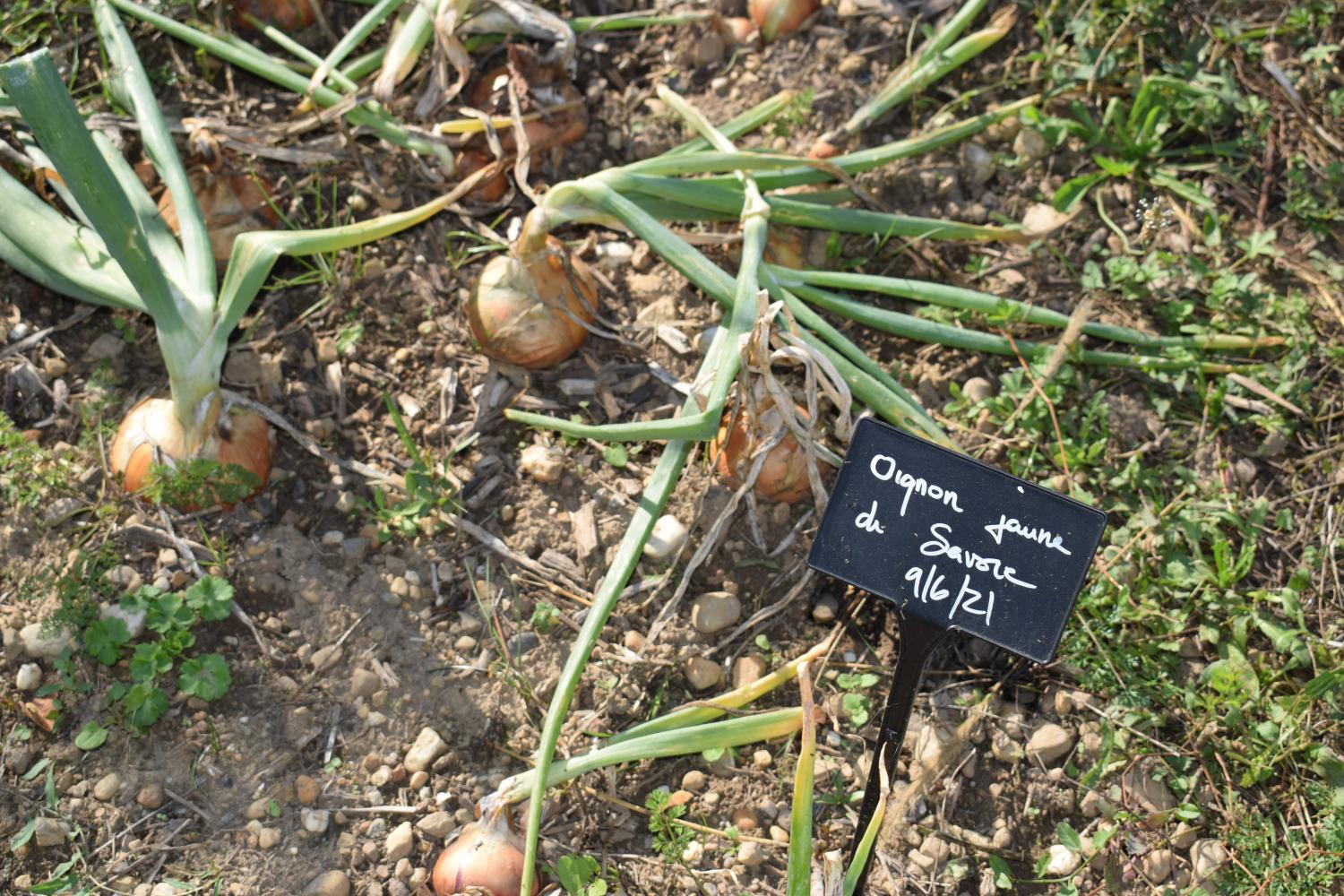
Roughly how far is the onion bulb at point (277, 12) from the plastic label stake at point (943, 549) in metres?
1.47

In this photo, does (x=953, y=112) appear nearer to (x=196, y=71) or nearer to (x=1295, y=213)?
(x=1295, y=213)

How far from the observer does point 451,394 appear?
1800mm

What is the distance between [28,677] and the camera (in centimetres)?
154

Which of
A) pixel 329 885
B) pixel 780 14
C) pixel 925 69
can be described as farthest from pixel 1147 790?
pixel 780 14

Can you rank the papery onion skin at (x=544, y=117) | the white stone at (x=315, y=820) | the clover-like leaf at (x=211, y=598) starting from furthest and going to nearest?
the papery onion skin at (x=544, y=117) < the clover-like leaf at (x=211, y=598) < the white stone at (x=315, y=820)

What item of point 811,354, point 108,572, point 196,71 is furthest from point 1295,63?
point 108,572

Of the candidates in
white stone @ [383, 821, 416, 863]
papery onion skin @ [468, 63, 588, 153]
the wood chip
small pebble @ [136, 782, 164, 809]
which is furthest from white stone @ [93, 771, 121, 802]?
papery onion skin @ [468, 63, 588, 153]

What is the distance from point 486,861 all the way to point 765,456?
27.3 inches

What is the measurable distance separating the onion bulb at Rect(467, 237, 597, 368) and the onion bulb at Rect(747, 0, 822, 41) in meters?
0.74

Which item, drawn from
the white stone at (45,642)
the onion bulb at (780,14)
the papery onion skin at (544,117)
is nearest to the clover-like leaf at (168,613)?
the white stone at (45,642)

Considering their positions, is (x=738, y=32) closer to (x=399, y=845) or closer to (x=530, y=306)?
(x=530, y=306)

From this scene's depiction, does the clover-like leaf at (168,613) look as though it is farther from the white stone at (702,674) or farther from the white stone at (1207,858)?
the white stone at (1207,858)

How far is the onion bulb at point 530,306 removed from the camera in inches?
66.9

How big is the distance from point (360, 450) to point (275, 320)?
32 centimetres
